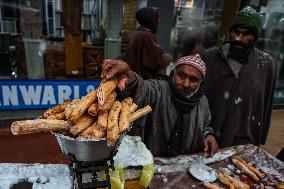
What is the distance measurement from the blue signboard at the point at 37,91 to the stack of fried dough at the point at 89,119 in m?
3.56

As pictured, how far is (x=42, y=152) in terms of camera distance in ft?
12.1

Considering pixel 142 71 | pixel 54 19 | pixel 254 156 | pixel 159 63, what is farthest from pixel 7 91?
pixel 54 19

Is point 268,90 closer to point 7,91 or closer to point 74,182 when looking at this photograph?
point 74,182

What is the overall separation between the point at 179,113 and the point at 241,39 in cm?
140

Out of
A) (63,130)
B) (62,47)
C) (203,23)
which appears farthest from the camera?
(203,23)

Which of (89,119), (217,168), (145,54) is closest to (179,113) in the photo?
(217,168)

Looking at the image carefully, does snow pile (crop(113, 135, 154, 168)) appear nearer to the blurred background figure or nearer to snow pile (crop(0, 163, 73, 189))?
snow pile (crop(0, 163, 73, 189))

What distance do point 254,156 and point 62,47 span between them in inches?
251

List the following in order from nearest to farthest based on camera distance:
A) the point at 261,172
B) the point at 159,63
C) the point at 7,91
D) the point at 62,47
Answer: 1. the point at 261,172
2. the point at 159,63
3. the point at 7,91
4. the point at 62,47

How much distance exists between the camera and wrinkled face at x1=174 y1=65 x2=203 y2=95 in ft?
8.91

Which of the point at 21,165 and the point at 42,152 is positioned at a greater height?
the point at 21,165

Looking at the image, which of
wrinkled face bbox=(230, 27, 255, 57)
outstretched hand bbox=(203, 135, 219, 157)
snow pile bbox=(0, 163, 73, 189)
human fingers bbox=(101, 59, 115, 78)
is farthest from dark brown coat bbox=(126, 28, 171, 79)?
snow pile bbox=(0, 163, 73, 189)

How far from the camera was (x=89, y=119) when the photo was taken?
62.2 inches

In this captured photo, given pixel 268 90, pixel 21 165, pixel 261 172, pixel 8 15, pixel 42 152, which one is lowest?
pixel 42 152
